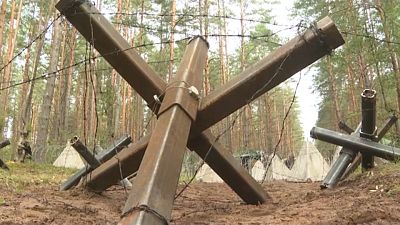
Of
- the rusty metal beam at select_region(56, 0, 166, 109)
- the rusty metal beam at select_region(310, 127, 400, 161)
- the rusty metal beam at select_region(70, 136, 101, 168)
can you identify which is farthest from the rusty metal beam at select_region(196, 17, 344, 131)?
the rusty metal beam at select_region(310, 127, 400, 161)

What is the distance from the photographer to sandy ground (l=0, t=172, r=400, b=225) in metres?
2.72

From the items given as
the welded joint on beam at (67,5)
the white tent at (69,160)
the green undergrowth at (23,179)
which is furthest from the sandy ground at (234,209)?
the white tent at (69,160)

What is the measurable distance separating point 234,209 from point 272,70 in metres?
1.38

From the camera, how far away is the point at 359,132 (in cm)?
530

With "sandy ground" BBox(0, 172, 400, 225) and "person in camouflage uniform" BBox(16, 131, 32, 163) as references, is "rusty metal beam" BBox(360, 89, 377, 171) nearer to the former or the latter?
"sandy ground" BBox(0, 172, 400, 225)

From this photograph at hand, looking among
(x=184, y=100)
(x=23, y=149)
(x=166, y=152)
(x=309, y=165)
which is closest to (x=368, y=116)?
(x=184, y=100)

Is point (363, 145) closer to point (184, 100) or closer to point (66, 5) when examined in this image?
point (184, 100)

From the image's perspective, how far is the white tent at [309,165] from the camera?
40.3 feet

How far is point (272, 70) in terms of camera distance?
327 centimetres

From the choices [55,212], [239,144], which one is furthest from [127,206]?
[239,144]

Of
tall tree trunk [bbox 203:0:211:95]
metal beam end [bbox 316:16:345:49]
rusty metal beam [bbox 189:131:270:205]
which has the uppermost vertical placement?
tall tree trunk [bbox 203:0:211:95]

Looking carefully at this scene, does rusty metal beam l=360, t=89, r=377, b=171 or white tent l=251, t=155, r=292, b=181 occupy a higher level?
white tent l=251, t=155, r=292, b=181

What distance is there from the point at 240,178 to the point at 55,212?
1716 millimetres

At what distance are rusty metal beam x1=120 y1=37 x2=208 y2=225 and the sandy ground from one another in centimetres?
72
